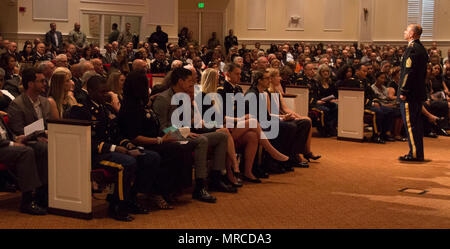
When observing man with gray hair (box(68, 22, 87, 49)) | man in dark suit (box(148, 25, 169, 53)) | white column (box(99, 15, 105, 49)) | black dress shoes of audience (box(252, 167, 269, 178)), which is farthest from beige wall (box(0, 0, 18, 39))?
black dress shoes of audience (box(252, 167, 269, 178))

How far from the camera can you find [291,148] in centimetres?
744

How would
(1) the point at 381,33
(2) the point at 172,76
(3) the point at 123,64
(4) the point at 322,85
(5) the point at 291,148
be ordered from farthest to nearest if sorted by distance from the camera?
(1) the point at 381,33
(4) the point at 322,85
(3) the point at 123,64
(5) the point at 291,148
(2) the point at 172,76

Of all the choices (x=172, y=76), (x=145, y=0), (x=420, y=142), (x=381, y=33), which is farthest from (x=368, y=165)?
(x=381, y=33)

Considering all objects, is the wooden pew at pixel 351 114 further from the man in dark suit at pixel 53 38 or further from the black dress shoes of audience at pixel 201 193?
the man in dark suit at pixel 53 38

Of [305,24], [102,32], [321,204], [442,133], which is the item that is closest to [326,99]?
[442,133]

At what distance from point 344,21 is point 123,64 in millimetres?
15752

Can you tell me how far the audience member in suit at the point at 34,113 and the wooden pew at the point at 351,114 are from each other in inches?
222

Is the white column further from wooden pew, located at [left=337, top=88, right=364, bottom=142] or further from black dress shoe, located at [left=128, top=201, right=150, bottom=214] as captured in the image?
black dress shoe, located at [left=128, top=201, right=150, bottom=214]

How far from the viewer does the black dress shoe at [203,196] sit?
5.67 meters

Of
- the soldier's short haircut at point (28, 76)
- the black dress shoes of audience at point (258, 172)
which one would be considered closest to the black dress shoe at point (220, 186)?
the black dress shoes of audience at point (258, 172)

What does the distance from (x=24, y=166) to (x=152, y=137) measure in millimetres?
1142

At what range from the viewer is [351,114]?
32.0ft

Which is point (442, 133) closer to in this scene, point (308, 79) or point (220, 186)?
point (308, 79)

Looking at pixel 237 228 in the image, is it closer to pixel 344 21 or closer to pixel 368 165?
pixel 368 165
